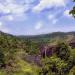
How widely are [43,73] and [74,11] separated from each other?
40.7 ft

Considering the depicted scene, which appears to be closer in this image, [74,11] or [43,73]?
[74,11]

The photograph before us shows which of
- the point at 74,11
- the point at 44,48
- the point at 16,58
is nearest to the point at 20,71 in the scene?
the point at 16,58

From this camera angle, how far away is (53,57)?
34562 millimetres

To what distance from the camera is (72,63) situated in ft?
107

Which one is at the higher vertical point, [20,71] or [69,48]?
[69,48]

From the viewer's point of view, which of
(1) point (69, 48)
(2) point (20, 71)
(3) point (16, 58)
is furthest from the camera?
(3) point (16, 58)

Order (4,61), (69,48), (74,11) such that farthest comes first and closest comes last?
(4,61) → (69,48) → (74,11)

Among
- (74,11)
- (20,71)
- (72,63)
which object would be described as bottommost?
(20,71)

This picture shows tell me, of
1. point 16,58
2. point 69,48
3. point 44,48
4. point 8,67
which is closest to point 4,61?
point 8,67

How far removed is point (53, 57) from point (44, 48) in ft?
14.5

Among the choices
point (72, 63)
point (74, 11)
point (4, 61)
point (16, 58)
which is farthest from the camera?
point (16, 58)

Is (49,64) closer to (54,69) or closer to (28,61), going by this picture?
(54,69)

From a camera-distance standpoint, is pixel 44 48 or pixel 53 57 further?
pixel 44 48

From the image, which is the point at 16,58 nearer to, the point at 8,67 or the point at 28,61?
the point at 28,61
